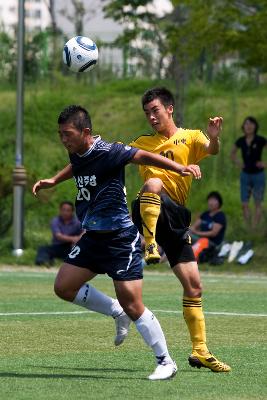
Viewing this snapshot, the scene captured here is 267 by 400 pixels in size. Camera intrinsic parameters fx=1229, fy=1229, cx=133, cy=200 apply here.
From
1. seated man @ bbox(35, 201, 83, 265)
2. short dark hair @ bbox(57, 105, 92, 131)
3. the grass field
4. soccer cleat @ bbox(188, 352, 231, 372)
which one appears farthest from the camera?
seated man @ bbox(35, 201, 83, 265)

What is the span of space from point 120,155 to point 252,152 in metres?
14.4

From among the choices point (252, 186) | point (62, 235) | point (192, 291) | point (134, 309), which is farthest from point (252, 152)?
point (134, 309)

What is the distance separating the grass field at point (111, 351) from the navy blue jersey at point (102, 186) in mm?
1165

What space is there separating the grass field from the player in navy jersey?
0.47 metres

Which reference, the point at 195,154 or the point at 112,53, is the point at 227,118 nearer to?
the point at 112,53

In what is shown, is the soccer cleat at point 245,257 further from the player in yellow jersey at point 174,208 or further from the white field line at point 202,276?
the player in yellow jersey at point 174,208

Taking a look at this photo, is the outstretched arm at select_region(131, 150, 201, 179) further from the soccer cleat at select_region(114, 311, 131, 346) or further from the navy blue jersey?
the soccer cleat at select_region(114, 311, 131, 346)

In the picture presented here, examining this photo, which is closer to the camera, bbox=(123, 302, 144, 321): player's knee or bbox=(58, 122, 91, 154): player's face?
bbox=(123, 302, 144, 321): player's knee

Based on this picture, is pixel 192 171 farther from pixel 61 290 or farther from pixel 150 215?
pixel 61 290

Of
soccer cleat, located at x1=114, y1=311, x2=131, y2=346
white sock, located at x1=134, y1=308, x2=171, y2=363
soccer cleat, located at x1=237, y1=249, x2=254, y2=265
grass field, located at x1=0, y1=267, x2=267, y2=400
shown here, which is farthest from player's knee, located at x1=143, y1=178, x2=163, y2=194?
soccer cleat, located at x1=237, y1=249, x2=254, y2=265

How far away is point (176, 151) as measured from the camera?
33.7ft

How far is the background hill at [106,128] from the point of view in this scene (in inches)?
1010

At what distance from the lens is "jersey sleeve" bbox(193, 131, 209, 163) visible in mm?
10242

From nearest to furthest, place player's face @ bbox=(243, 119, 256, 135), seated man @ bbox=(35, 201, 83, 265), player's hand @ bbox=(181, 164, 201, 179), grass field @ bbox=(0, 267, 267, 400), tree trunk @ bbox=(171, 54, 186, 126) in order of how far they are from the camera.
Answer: grass field @ bbox=(0, 267, 267, 400)
player's hand @ bbox=(181, 164, 201, 179)
seated man @ bbox=(35, 201, 83, 265)
player's face @ bbox=(243, 119, 256, 135)
tree trunk @ bbox=(171, 54, 186, 126)
